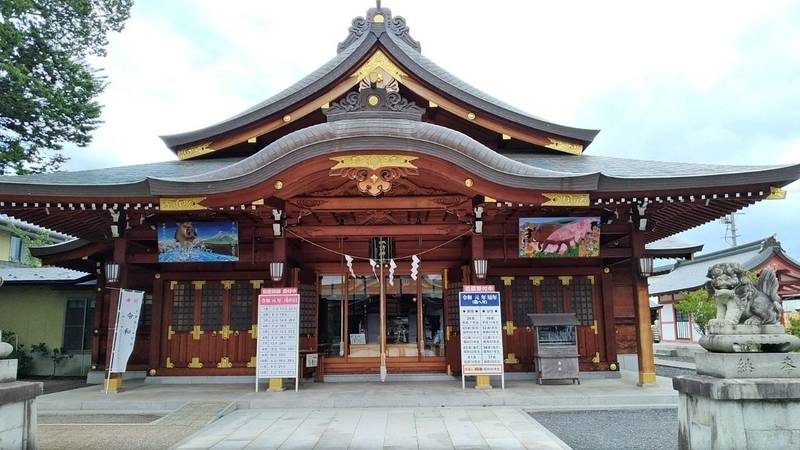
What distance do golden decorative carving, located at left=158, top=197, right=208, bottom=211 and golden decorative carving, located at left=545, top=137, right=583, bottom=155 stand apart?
8034 mm

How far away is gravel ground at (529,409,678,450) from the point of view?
662cm

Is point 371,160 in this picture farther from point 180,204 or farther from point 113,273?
point 113,273

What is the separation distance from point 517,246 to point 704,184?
3805mm

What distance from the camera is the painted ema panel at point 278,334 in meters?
10.0

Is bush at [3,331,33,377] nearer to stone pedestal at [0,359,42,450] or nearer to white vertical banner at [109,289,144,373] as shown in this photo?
white vertical banner at [109,289,144,373]

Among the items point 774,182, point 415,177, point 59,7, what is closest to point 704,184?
point 774,182

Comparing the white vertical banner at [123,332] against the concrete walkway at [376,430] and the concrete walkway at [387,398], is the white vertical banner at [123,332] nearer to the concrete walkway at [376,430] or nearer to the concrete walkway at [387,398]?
the concrete walkway at [387,398]

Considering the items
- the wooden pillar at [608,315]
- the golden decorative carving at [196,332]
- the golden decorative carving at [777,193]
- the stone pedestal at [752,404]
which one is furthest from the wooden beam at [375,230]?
the stone pedestal at [752,404]

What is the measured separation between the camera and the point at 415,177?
9859 mm

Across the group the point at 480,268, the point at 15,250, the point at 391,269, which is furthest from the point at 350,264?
the point at 15,250

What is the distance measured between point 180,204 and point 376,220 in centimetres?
393

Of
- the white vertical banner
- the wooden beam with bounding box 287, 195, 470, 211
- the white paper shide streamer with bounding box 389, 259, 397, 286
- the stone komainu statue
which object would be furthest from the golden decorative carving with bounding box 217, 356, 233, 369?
the stone komainu statue

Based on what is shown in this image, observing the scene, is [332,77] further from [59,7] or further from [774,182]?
[59,7]

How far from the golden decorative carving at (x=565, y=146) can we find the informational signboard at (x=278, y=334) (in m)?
7.04
